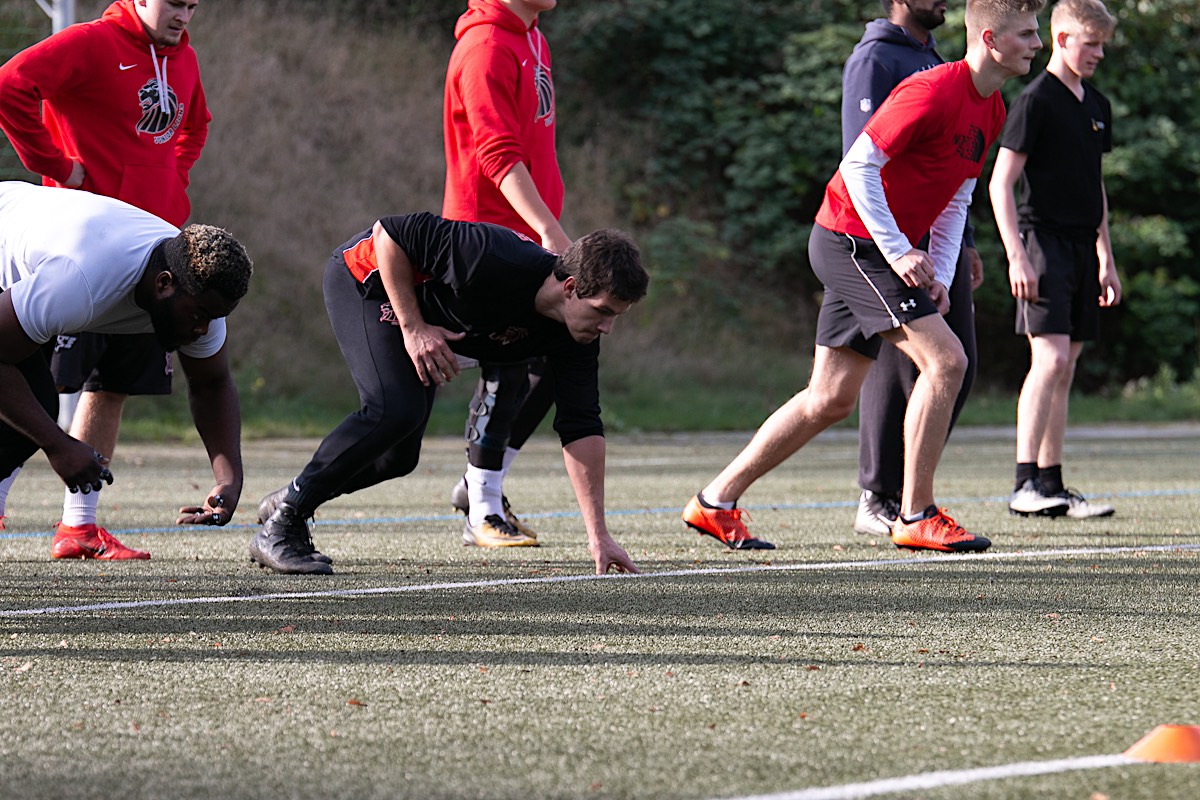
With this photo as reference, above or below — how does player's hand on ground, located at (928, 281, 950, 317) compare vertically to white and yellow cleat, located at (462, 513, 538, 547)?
above

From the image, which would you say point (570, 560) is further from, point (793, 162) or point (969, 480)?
point (793, 162)

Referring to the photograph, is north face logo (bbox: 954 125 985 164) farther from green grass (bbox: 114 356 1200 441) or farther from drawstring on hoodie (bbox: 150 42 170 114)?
green grass (bbox: 114 356 1200 441)

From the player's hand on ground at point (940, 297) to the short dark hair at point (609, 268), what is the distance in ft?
5.78

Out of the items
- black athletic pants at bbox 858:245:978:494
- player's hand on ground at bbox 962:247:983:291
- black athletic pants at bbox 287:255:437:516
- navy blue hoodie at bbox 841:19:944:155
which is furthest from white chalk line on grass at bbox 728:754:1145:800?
player's hand on ground at bbox 962:247:983:291

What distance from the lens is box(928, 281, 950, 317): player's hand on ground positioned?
603cm

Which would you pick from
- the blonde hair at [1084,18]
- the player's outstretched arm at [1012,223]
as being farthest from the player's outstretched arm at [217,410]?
the blonde hair at [1084,18]

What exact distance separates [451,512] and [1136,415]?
11164 millimetres

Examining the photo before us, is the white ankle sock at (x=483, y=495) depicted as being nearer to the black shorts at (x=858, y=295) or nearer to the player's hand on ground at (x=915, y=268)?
the black shorts at (x=858, y=295)

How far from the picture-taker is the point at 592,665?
12.1 ft

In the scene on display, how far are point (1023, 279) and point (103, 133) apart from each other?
3.82 metres

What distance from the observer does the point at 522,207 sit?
19.6 feet

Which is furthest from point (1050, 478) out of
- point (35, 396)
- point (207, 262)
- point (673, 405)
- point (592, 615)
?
point (673, 405)

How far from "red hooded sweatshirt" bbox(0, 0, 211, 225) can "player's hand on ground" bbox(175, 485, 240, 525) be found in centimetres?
155

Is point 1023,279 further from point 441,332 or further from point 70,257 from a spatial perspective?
point 70,257
